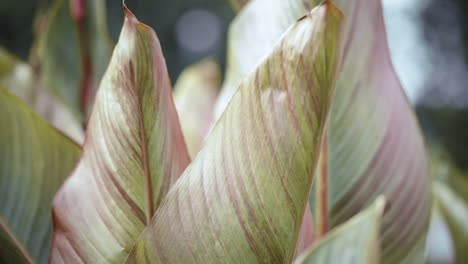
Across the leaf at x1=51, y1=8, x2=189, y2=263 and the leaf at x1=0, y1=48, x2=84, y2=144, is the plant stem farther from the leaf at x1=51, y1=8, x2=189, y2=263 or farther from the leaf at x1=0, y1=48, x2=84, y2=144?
the leaf at x1=0, y1=48, x2=84, y2=144

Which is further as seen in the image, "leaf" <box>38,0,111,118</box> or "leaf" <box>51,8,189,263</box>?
"leaf" <box>38,0,111,118</box>

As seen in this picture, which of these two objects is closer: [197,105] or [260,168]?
[260,168]

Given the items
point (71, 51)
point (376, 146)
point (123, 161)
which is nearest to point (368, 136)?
point (376, 146)

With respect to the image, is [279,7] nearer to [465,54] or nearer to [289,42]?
[289,42]

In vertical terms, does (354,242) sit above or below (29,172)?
below

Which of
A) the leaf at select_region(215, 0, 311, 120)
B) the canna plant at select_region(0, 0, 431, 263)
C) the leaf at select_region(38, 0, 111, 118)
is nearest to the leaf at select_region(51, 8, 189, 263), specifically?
the canna plant at select_region(0, 0, 431, 263)

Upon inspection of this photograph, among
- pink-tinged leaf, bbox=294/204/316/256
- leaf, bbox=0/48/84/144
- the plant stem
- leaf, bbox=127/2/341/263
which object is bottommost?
the plant stem

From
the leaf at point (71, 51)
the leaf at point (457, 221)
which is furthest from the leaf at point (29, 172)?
the leaf at point (457, 221)

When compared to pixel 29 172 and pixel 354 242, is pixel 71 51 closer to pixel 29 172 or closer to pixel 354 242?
pixel 29 172
